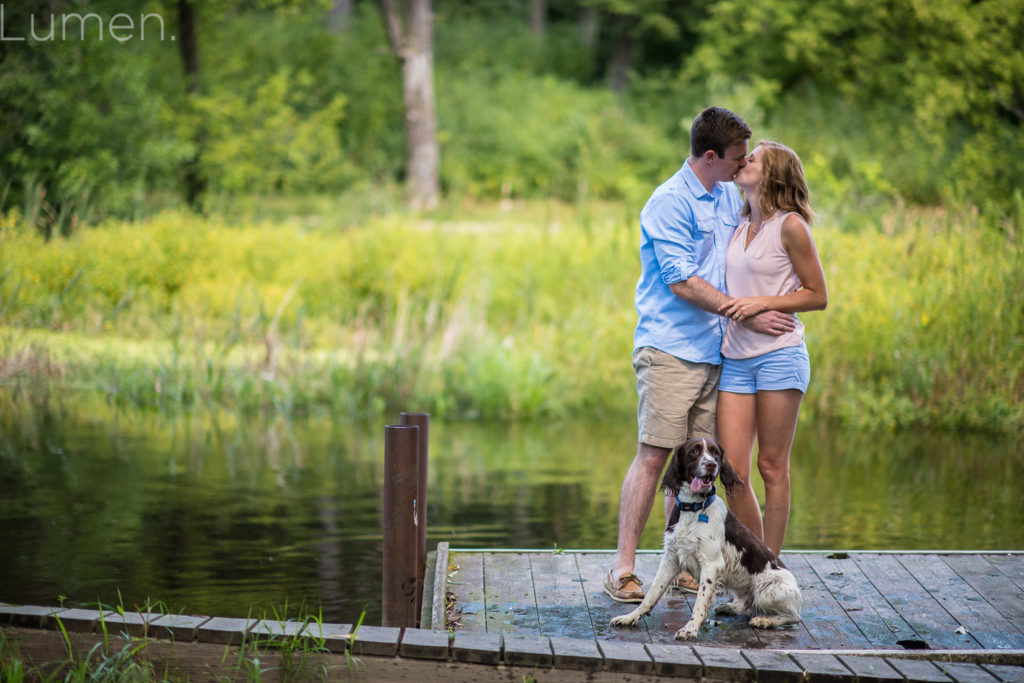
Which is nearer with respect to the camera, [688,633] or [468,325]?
[688,633]

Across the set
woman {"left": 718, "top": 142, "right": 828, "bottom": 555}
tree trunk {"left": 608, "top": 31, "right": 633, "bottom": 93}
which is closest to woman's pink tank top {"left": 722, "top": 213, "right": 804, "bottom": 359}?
woman {"left": 718, "top": 142, "right": 828, "bottom": 555}

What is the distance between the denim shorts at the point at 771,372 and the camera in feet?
16.1

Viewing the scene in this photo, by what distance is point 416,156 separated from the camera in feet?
88.4

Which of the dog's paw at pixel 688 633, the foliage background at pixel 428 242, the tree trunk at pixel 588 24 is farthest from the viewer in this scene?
the tree trunk at pixel 588 24

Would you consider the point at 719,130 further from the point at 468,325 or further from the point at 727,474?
the point at 468,325

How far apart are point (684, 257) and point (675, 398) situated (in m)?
0.59

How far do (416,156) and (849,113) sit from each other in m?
9.85

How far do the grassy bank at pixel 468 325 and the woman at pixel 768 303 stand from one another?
698cm

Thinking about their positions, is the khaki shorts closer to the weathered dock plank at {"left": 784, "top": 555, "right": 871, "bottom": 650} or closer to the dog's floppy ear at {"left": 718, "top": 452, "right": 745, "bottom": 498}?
the dog's floppy ear at {"left": 718, "top": 452, "right": 745, "bottom": 498}

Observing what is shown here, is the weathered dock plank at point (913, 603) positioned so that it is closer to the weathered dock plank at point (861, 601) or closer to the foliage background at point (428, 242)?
the weathered dock plank at point (861, 601)

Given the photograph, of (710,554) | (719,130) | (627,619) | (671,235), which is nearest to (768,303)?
(671,235)

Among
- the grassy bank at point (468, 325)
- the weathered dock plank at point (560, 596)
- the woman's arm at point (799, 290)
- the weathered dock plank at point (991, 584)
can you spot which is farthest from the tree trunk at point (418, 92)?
the woman's arm at point (799, 290)

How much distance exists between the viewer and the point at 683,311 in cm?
502

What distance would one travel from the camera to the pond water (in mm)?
6672
